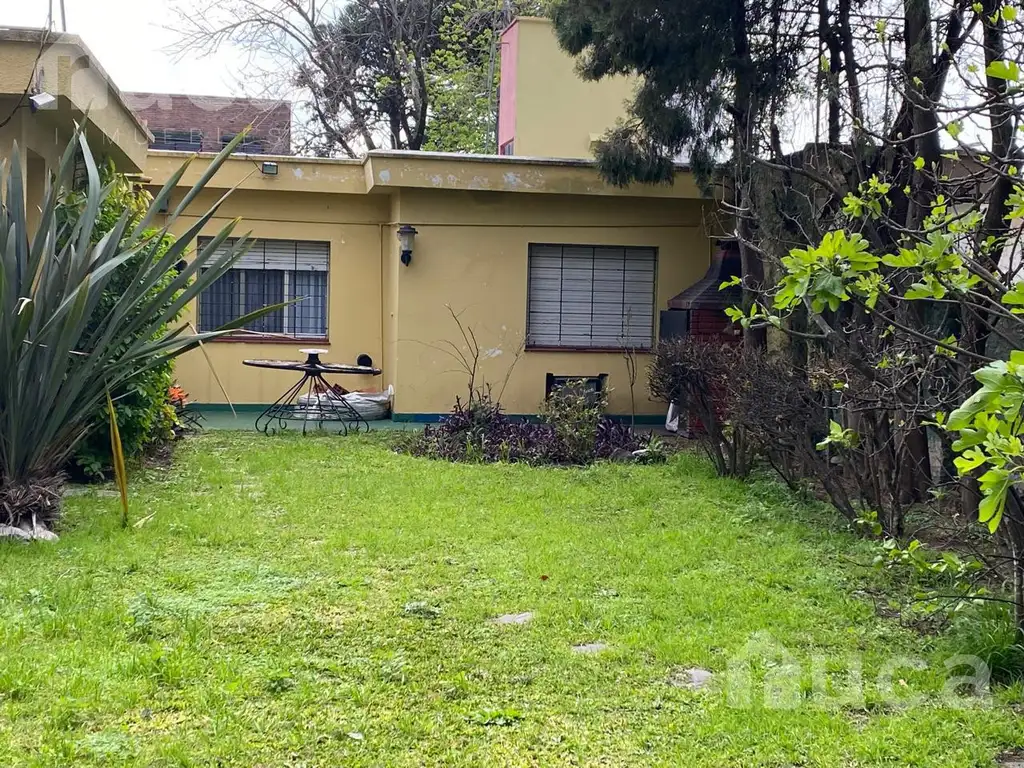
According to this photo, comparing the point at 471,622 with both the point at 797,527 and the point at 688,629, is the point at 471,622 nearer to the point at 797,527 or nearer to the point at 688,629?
the point at 688,629

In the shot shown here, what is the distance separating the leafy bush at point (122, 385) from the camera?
702cm

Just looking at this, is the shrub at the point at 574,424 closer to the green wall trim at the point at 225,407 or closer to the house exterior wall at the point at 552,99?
the green wall trim at the point at 225,407

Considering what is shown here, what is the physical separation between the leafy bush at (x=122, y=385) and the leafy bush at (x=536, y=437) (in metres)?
2.68

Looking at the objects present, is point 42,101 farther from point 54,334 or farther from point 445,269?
point 445,269

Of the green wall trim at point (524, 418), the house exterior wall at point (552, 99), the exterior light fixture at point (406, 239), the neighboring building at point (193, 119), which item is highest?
the neighboring building at point (193, 119)

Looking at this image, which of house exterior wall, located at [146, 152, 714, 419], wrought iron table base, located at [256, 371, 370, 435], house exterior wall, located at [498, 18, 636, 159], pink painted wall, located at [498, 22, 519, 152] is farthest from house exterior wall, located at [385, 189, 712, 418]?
pink painted wall, located at [498, 22, 519, 152]

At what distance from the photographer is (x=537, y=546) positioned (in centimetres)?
568

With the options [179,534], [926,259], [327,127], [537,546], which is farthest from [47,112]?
[327,127]

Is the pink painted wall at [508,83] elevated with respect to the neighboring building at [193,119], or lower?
lower

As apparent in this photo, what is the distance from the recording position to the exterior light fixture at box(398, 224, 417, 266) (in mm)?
11305

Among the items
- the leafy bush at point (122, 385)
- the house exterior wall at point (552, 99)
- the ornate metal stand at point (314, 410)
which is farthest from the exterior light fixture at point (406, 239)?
the leafy bush at point (122, 385)

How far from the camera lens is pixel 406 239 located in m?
11.3

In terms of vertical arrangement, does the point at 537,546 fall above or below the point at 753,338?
below

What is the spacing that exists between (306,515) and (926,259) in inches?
183
